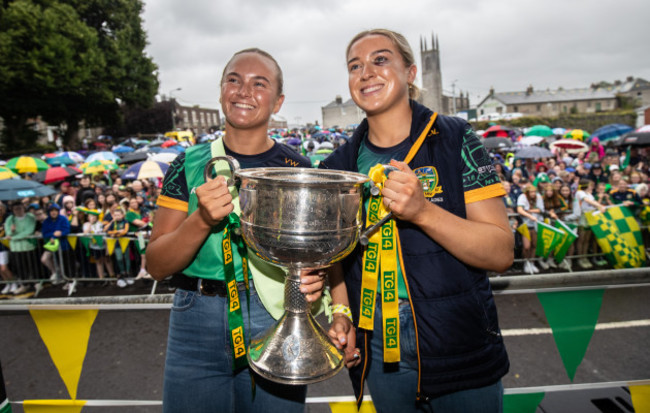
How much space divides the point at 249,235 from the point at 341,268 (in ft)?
1.68

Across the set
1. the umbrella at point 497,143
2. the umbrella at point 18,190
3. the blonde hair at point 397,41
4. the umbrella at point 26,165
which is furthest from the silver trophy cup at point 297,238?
the umbrella at point 497,143

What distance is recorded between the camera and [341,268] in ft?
5.31

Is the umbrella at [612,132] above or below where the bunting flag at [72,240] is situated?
above

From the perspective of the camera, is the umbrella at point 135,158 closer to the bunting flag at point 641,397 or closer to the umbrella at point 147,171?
the umbrella at point 147,171

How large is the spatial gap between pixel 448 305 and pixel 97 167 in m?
14.0

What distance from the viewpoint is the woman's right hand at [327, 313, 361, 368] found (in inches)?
56.6

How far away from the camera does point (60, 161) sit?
51.5 feet

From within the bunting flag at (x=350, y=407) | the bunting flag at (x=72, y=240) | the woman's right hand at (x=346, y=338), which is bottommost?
the bunting flag at (x=350, y=407)

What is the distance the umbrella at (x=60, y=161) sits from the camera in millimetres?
15352

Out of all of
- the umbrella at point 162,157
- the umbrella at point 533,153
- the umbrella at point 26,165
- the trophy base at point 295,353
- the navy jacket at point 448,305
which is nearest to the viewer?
the trophy base at point 295,353

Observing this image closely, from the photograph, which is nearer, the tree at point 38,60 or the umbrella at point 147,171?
the umbrella at point 147,171

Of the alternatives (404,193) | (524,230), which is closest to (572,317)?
(404,193)

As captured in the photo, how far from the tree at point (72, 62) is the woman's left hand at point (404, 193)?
31218 mm

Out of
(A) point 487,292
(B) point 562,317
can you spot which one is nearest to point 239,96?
(A) point 487,292
